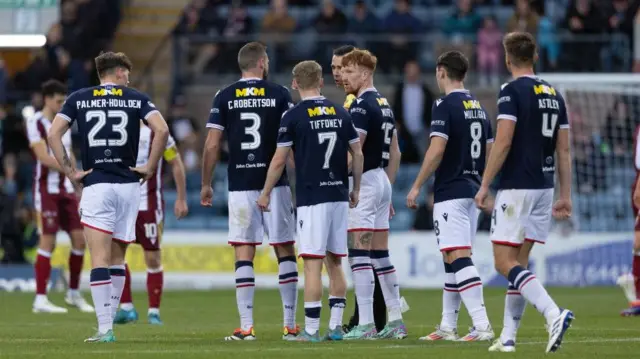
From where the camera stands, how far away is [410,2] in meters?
30.6

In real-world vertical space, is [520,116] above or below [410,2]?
below

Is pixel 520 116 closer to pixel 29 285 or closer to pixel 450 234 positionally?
pixel 450 234

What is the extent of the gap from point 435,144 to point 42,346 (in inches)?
148

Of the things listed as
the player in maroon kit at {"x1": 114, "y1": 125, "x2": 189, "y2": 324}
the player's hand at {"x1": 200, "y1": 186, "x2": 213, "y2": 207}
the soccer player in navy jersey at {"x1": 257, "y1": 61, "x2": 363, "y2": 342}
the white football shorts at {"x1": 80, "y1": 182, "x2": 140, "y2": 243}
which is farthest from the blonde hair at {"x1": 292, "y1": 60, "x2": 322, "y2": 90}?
the player in maroon kit at {"x1": 114, "y1": 125, "x2": 189, "y2": 324}

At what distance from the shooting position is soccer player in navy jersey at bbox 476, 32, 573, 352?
1129cm

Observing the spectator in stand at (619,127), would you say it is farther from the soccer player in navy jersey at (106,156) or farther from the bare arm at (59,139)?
the bare arm at (59,139)

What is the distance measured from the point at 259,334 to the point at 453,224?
2507mm

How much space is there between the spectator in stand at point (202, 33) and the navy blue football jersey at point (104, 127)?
15.9 metres

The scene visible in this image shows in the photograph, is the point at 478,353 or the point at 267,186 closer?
the point at 478,353

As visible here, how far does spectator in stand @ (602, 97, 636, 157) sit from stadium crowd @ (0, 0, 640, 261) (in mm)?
2648

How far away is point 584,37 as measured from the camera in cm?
2770

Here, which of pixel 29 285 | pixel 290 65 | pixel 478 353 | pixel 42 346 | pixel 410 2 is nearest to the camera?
pixel 478 353

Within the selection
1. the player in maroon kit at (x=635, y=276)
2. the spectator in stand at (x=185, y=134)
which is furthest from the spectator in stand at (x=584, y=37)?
the player in maroon kit at (x=635, y=276)

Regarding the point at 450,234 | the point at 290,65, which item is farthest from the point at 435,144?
the point at 290,65
